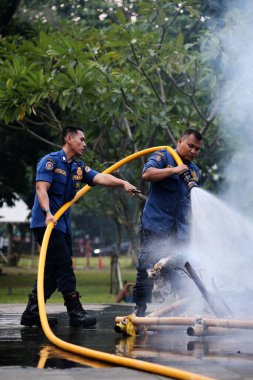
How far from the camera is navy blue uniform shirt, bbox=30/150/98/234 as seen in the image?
7.61 metres

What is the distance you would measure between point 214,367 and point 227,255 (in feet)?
9.47

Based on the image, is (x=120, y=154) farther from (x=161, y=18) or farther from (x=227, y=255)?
(x=227, y=255)

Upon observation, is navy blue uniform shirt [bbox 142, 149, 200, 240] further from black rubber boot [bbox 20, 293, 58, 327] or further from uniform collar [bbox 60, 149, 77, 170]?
black rubber boot [bbox 20, 293, 58, 327]

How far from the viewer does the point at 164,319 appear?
6.46 meters

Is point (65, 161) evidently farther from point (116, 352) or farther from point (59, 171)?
point (116, 352)

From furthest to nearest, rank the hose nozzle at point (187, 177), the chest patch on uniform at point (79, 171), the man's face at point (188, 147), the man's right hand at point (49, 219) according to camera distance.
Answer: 1. the chest patch on uniform at point (79, 171)
2. the man's face at point (188, 147)
3. the man's right hand at point (49, 219)
4. the hose nozzle at point (187, 177)

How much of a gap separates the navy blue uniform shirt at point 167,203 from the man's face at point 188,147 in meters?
0.11

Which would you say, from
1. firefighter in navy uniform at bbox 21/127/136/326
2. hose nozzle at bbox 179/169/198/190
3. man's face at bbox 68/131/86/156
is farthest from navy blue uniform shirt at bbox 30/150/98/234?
hose nozzle at bbox 179/169/198/190

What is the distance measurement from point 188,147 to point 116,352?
7.62 ft

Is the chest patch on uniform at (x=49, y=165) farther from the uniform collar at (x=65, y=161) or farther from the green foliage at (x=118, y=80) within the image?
the green foliage at (x=118, y=80)

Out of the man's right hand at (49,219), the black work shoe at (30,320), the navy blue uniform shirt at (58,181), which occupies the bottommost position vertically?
the black work shoe at (30,320)

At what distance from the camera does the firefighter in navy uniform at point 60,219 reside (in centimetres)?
759

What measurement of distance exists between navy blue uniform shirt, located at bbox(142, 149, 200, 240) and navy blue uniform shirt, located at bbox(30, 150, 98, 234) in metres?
0.74

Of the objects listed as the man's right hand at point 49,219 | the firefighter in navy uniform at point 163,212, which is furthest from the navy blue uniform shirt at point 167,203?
the man's right hand at point 49,219
